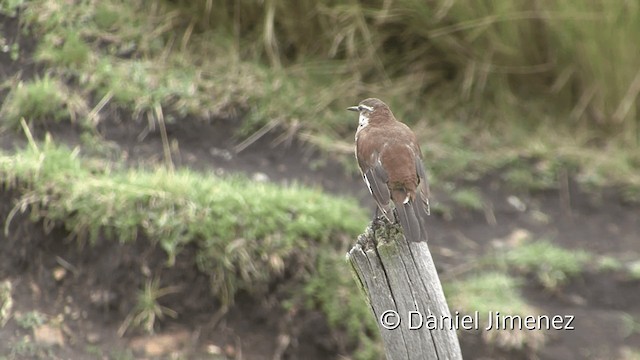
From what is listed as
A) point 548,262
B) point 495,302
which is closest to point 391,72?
point 548,262

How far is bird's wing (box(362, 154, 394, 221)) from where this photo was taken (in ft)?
12.8

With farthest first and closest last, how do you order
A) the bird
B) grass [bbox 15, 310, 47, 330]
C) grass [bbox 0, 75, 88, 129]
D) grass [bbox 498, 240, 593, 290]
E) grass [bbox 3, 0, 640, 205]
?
1. grass [bbox 3, 0, 640, 205]
2. grass [bbox 0, 75, 88, 129]
3. grass [bbox 498, 240, 593, 290]
4. grass [bbox 15, 310, 47, 330]
5. the bird

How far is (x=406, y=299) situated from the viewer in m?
3.31

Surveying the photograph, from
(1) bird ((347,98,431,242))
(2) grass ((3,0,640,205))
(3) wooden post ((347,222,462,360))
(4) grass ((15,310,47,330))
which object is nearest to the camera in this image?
(3) wooden post ((347,222,462,360))

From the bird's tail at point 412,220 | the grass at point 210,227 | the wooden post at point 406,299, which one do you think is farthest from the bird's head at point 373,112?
the wooden post at point 406,299

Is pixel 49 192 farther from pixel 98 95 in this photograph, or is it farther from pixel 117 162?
pixel 98 95

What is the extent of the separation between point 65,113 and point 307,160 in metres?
1.51

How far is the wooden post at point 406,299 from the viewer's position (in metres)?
3.31

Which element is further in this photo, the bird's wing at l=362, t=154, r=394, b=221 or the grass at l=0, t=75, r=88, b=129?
the grass at l=0, t=75, r=88, b=129

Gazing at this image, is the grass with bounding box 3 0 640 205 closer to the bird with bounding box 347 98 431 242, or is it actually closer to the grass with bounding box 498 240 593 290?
the grass with bounding box 498 240 593 290

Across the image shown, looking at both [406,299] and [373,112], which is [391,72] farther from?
[406,299]

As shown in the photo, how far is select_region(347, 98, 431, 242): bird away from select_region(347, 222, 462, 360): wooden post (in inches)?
10.6

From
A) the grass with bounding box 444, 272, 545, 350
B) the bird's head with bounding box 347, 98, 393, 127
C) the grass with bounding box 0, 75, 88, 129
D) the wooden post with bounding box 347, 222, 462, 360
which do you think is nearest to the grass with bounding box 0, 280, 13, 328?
the grass with bounding box 0, 75, 88, 129

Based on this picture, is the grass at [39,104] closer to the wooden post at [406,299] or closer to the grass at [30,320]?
the grass at [30,320]
